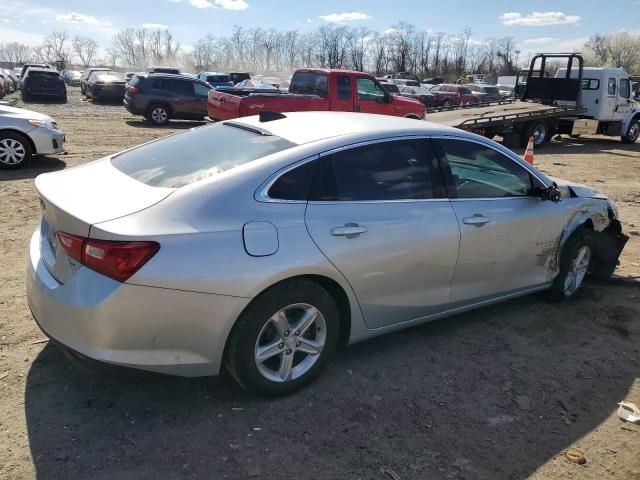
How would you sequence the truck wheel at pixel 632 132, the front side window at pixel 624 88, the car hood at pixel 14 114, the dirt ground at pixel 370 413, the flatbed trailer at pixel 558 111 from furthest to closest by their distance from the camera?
the truck wheel at pixel 632 132 < the front side window at pixel 624 88 < the flatbed trailer at pixel 558 111 < the car hood at pixel 14 114 < the dirt ground at pixel 370 413

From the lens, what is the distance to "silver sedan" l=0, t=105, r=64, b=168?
361 inches

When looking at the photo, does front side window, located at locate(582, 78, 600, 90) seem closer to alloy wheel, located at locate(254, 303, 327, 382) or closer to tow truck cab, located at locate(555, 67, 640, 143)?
tow truck cab, located at locate(555, 67, 640, 143)

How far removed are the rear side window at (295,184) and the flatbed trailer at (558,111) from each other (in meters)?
12.8

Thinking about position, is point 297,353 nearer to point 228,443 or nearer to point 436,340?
point 228,443

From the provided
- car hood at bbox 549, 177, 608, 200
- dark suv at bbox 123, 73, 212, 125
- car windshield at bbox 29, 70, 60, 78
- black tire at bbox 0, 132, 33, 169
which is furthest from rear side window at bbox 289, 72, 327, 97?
car windshield at bbox 29, 70, 60, 78

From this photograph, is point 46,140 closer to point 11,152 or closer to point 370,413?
point 11,152

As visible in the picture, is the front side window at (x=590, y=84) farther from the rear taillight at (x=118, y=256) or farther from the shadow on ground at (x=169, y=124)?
the rear taillight at (x=118, y=256)

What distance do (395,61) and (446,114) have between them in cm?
8013

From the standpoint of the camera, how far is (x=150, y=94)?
717 inches

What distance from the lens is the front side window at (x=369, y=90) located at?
13.1 meters

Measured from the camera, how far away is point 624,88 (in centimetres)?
1792

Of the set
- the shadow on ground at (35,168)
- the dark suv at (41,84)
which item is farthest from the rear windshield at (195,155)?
the dark suv at (41,84)

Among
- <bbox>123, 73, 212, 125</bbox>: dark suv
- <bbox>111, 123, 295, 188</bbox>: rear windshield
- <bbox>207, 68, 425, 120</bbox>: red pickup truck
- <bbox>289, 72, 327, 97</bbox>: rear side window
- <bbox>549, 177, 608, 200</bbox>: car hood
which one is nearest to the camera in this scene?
<bbox>111, 123, 295, 188</bbox>: rear windshield

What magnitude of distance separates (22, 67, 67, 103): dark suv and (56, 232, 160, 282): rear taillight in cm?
2826
